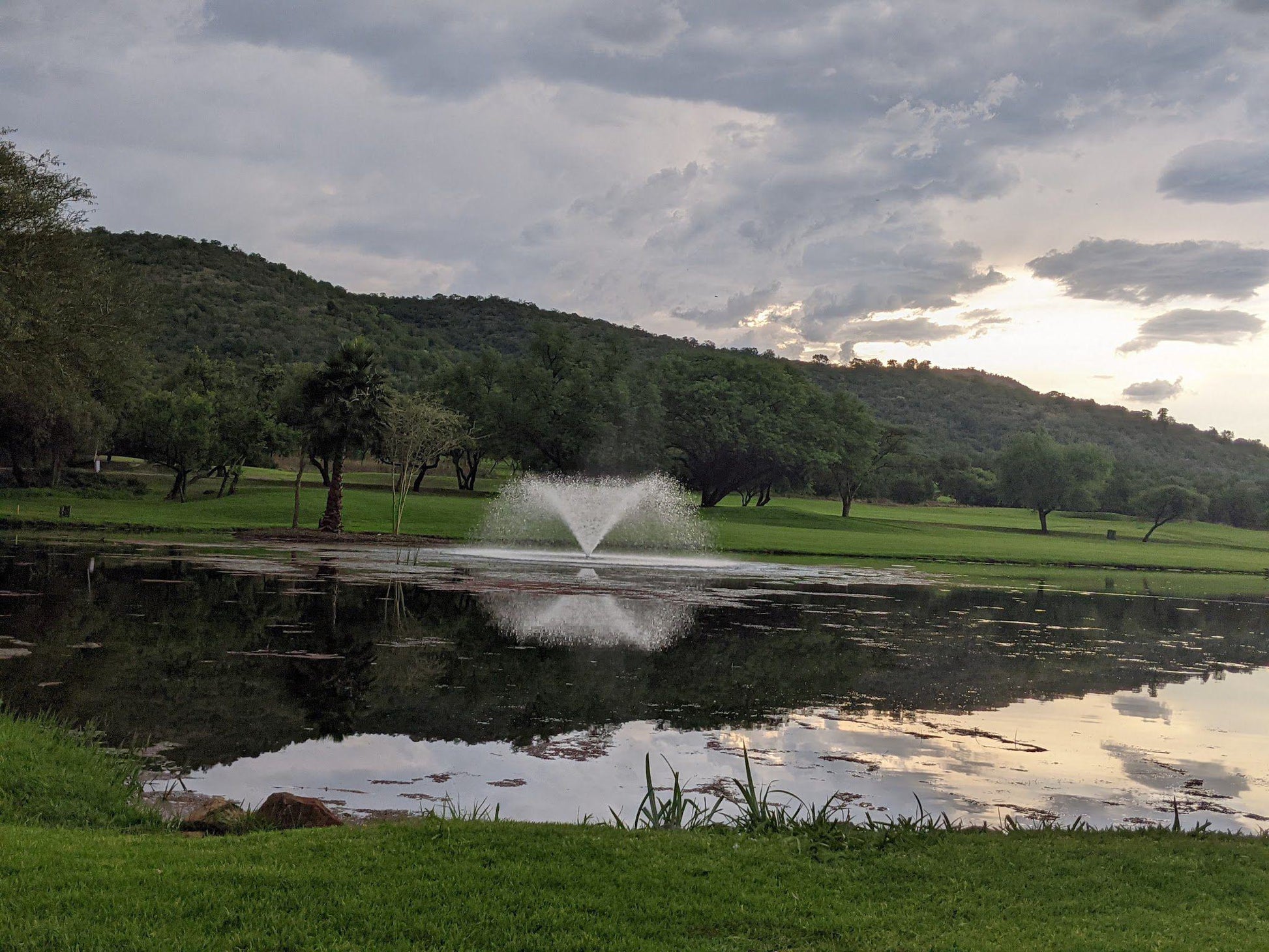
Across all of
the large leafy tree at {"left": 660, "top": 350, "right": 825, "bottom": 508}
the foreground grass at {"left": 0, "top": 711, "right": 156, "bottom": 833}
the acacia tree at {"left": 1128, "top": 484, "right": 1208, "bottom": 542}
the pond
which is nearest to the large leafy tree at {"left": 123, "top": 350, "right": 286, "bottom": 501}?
the large leafy tree at {"left": 660, "top": 350, "right": 825, "bottom": 508}

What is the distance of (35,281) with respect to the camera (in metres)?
37.5

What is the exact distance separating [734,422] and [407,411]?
122 ft

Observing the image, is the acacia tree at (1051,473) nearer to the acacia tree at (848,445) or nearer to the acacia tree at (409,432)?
the acacia tree at (848,445)

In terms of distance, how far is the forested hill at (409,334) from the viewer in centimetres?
12725

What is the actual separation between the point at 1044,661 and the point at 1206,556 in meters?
60.5

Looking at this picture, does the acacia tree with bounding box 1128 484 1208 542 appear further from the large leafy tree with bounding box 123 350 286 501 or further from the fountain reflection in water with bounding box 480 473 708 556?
the large leafy tree with bounding box 123 350 286 501

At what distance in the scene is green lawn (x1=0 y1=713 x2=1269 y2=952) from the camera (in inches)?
236

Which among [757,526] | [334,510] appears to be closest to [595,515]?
[334,510]

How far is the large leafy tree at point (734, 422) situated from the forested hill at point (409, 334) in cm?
780

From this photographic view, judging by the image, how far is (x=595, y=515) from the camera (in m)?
61.1

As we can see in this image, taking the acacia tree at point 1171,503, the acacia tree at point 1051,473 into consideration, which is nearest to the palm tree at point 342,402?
the acacia tree at point 1171,503

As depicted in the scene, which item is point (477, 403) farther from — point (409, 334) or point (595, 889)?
point (595, 889)

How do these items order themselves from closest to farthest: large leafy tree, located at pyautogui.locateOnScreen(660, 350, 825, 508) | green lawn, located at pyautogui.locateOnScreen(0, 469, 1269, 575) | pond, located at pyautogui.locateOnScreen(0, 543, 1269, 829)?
pond, located at pyautogui.locateOnScreen(0, 543, 1269, 829), green lawn, located at pyautogui.locateOnScreen(0, 469, 1269, 575), large leafy tree, located at pyautogui.locateOnScreen(660, 350, 825, 508)

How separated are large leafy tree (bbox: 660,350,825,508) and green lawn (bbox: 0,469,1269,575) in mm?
4365
